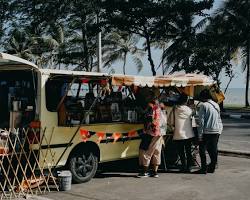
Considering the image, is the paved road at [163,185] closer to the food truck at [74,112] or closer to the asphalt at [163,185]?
the asphalt at [163,185]

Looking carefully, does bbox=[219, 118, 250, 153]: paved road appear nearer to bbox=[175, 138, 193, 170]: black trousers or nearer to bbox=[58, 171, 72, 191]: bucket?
bbox=[175, 138, 193, 170]: black trousers

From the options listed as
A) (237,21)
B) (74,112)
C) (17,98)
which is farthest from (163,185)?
(237,21)

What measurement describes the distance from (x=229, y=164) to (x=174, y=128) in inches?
70.4

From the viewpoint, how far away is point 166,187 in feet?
28.6

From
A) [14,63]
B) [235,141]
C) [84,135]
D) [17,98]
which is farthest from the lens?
[235,141]

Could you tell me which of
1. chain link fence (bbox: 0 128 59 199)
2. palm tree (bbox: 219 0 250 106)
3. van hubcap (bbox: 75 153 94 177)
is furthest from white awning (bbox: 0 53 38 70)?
palm tree (bbox: 219 0 250 106)

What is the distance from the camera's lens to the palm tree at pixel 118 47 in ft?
146

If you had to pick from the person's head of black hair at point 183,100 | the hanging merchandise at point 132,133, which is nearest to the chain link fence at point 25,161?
the hanging merchandise at point 132,133

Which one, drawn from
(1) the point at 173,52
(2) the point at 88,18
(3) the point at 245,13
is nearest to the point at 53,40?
(2) the point at 88,18

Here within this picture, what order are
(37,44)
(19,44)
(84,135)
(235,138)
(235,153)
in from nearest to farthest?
(84,135)
(235,153)
(235,138)
(37,44)
(19,44)

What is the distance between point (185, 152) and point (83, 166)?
232 centimetres

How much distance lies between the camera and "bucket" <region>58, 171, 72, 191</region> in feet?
27.3

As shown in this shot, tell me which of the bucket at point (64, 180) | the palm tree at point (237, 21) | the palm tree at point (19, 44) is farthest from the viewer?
the palm tree at point (19, 44)

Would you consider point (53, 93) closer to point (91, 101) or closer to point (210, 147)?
point (91, 101)
